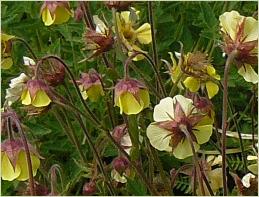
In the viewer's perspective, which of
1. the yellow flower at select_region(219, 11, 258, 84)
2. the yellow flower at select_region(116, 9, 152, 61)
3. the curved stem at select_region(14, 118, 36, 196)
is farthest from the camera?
the yellow flower at select_region(116, 9, 152, 61)

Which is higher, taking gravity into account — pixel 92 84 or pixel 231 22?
pixel 231 22

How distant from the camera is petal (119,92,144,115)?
1.56 m

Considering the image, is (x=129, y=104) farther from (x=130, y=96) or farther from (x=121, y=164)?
(x=121, y=164)

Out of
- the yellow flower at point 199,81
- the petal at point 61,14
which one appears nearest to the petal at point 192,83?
the yellow flower at point 199,81

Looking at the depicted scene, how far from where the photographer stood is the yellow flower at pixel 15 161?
4.97 feet

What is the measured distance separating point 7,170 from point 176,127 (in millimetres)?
338

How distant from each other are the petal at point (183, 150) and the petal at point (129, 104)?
0.12 meters

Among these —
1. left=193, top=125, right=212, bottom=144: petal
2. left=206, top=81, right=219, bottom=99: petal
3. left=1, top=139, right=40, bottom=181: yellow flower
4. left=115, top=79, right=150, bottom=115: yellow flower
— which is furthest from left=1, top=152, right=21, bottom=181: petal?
left=206, top=81, right=219, bottom=99: petal

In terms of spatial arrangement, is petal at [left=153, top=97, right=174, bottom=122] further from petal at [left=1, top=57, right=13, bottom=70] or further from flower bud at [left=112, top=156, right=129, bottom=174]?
petal at [left=1, top=57, right=13, bottom=70]

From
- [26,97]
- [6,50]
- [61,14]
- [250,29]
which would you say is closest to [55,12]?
[61,14]

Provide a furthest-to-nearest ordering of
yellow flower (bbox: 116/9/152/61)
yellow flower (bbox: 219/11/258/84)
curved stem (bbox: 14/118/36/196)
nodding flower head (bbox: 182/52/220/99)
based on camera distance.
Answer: yellow flower (bbox: 116/9/152/61) < nodding flower head (bbox: 182/52/220/99) < yellow flower (bbox: 219/11/258/84) < curved stem (bbox: 14/118/36/196)

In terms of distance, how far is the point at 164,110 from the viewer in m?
1.49

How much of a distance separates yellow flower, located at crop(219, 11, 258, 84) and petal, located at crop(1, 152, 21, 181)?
47cm

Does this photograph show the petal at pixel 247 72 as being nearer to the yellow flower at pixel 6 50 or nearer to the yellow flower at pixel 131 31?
the yellow flower at pixel 131 31
